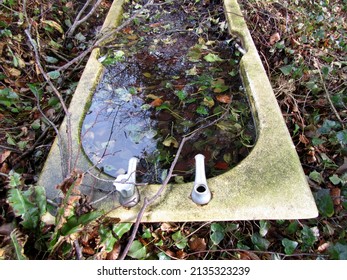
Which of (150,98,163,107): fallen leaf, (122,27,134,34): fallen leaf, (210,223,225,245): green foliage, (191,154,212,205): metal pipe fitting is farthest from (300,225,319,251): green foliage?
(122,27,134,34): fallen leaf

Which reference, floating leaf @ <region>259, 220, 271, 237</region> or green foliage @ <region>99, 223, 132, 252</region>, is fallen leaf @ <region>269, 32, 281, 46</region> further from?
green foliage @ <region>99, 223, 132, 252</region>

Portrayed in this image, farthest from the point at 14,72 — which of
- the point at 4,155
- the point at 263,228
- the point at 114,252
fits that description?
the point at 263,228

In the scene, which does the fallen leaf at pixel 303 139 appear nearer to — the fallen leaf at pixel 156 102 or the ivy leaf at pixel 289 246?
the ivy leaf at pixel 289 246

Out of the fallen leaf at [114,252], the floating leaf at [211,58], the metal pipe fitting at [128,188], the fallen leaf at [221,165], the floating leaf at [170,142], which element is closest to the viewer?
the metal pipe fitting at [128,188]

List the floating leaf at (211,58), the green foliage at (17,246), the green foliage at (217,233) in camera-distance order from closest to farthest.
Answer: the green foliage at (17,246), the green foliage at (217,233), the floating leaf at (211,58)

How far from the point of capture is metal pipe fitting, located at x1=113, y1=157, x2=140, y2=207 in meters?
1.07

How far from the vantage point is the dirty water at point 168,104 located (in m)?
1.47

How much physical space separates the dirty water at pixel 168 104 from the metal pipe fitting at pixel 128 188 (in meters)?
0.24

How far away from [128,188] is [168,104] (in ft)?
2.57

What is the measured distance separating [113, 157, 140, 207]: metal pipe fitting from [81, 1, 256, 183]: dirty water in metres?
0.24

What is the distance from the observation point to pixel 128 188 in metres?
1.09

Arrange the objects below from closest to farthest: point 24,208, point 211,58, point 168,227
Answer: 1. point 24,208
2. point 168,227
3. point 211,58

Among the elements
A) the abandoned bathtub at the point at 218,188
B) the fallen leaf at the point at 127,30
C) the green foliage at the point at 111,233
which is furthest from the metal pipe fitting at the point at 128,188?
the fallen leaf at the point at 127,30

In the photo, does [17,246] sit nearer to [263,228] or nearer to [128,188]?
[128,188]
